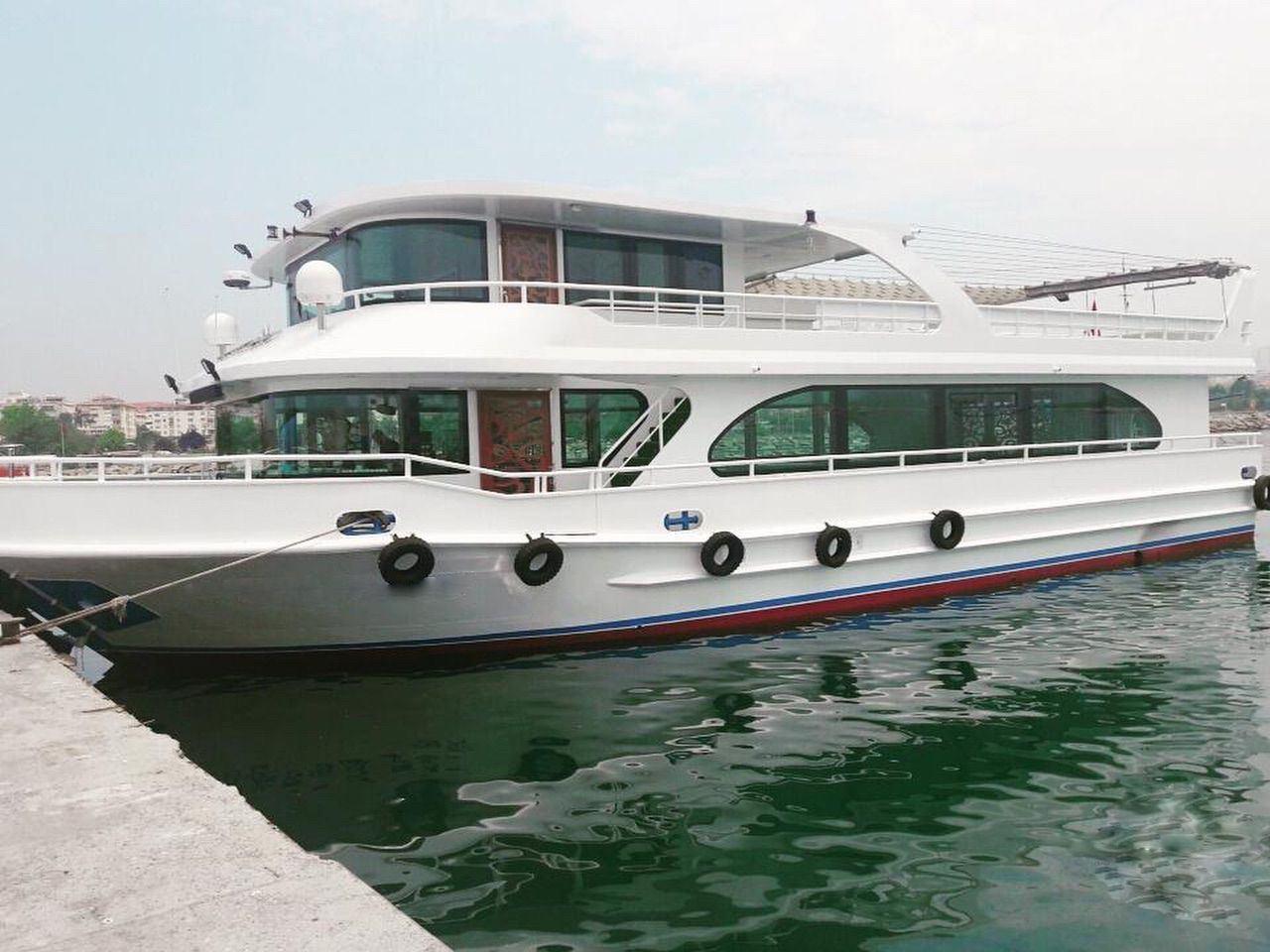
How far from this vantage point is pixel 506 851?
15.8ft

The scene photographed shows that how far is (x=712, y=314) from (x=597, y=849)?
759 cm

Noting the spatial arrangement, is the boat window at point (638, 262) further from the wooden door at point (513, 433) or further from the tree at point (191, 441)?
the tree at point (191, 441)

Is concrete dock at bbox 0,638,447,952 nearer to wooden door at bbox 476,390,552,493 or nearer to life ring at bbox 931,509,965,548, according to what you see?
wooden door at bbox 476,390,552,493

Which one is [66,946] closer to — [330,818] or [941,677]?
[330,818]

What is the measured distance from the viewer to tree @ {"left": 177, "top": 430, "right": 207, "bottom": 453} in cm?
1352

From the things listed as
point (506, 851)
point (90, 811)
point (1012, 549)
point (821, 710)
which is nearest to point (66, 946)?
point (90, 811)

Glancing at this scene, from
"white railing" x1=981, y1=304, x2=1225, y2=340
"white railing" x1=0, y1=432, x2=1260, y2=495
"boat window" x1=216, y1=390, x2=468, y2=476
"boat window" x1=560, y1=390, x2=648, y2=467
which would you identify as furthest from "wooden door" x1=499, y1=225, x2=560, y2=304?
"white railing" x1=981, y1=304, x2=1225, y2=340

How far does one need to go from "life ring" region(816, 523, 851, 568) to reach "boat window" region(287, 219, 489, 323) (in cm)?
432

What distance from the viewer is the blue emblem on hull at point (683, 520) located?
8.81 m

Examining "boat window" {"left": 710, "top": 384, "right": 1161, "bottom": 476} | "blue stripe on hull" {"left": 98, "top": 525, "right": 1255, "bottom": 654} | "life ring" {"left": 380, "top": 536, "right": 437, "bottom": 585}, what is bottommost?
"blue stripe on hull" {"left": 98, "top": 525, "right": 1255, "bottom": 654}

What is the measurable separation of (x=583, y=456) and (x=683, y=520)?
4.51 feet

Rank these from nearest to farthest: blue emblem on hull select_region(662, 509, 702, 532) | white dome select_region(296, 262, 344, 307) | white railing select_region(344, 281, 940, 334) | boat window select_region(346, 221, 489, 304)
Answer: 1. white dome select_region(296, 262, 344, 307)
2. blue emblem on hull select_region(662, 509, 702, 532)
3. white railing select_region(344, 281, 940, 334)
4. boat window select_region(346, 221, 489, 304)

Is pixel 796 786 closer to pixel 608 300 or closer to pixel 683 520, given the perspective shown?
pixel 683 520

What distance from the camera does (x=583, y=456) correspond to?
9586 millimetres
